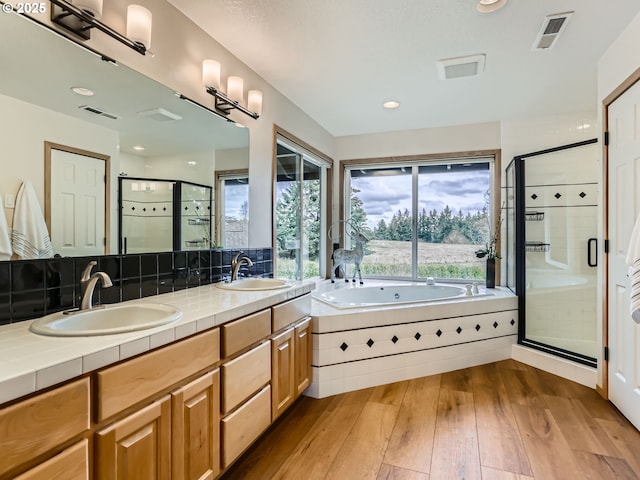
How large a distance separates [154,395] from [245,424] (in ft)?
2.12

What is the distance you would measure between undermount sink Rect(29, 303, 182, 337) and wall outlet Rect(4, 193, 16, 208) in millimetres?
430

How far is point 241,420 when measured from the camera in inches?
64.7

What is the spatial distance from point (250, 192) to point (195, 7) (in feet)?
3.95

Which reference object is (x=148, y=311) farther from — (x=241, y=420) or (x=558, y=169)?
(x=558, y=169)

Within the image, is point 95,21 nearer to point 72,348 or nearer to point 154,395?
point 72,348

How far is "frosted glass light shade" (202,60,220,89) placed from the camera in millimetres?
2133

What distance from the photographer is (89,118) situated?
5.21ft

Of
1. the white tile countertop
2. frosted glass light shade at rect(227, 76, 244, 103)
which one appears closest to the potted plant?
frosted glass light shade at rect(227, 76, 244, 103)

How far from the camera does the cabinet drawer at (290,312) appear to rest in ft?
6.51

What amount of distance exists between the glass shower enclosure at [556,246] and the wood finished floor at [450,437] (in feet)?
2.23

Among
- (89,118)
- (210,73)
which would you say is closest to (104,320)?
(89,118)

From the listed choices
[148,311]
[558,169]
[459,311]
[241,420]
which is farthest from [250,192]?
[558,169]

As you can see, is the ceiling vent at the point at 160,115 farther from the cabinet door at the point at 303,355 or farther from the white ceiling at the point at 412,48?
the cabinet door at the point at 303,355

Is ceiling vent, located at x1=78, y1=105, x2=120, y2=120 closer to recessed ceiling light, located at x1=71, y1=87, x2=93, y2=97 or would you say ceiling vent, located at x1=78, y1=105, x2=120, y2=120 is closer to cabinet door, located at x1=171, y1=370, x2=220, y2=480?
recessed ceiling light, located at x1=71, y1=87, x2=93, y2=97
